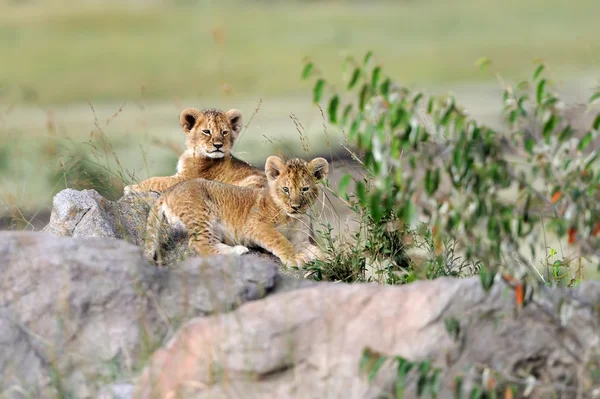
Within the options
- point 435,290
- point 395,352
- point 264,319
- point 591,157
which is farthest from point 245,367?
point 591,157

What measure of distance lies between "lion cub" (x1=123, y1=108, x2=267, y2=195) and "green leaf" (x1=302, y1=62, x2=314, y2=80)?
505cm

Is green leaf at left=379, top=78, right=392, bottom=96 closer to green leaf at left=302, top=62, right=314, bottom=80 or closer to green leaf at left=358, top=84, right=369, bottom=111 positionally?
green leaf at left=358, top=84, right=369, bottom=111

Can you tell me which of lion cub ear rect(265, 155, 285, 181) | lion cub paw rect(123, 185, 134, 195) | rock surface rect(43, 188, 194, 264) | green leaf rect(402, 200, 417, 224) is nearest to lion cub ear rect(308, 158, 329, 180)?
lion cub ear rect(265, 155, 285, 181)

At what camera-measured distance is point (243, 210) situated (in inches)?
362

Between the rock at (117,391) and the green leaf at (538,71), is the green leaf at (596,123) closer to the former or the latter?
the green leaf at (538,71)

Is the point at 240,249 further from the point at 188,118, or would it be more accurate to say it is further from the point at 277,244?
the point at 188,118

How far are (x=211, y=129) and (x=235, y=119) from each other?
275 mm

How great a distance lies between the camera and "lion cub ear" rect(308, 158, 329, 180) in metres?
9.05

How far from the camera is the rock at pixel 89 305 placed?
562cm

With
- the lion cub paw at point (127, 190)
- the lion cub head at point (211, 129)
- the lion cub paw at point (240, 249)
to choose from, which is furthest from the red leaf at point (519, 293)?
the lion cub head at point (211, 129)

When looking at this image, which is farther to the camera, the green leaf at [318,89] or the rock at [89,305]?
the rock at [89,305]

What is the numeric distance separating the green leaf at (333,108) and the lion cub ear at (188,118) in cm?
536

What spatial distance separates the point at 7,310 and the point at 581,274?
4.98m

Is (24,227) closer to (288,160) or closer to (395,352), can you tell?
(288,160)
